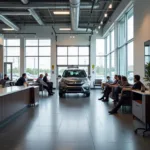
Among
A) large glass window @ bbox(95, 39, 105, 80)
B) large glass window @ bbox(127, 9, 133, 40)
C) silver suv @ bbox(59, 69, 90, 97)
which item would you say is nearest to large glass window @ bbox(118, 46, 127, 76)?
large glass window @ bbox(127, 9, 133, 40)

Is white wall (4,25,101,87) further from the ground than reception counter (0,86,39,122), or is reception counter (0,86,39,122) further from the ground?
white wall (4,25,101,87)

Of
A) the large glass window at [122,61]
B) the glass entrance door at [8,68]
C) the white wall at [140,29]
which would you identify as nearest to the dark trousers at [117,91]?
the white wall at [140,29]

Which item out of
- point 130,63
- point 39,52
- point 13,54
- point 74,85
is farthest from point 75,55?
point 130,63

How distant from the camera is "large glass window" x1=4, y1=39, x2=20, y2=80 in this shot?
61.0 feet

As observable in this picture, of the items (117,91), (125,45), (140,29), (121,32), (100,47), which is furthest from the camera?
(100,47)

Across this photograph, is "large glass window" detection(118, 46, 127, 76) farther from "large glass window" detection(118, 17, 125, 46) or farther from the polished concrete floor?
the polished concrete floor

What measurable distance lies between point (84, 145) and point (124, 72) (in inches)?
354

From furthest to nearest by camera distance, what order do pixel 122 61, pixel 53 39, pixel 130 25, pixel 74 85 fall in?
pixel 53 39 < pixel 122 61 < pixel 74 85 < pixel 130 25

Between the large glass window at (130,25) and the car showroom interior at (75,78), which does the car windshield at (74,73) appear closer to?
the car showroom interior at (75,78)

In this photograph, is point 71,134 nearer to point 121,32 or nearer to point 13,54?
point 121,32

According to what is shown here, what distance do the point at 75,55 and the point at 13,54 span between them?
5.27 metres

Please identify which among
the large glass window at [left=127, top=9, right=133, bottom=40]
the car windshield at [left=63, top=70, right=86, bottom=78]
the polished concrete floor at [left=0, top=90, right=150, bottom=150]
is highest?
the large glass window at [left=127, top=9, right=133, bottom=40]

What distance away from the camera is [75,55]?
61.7 feet

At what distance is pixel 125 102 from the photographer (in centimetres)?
695
